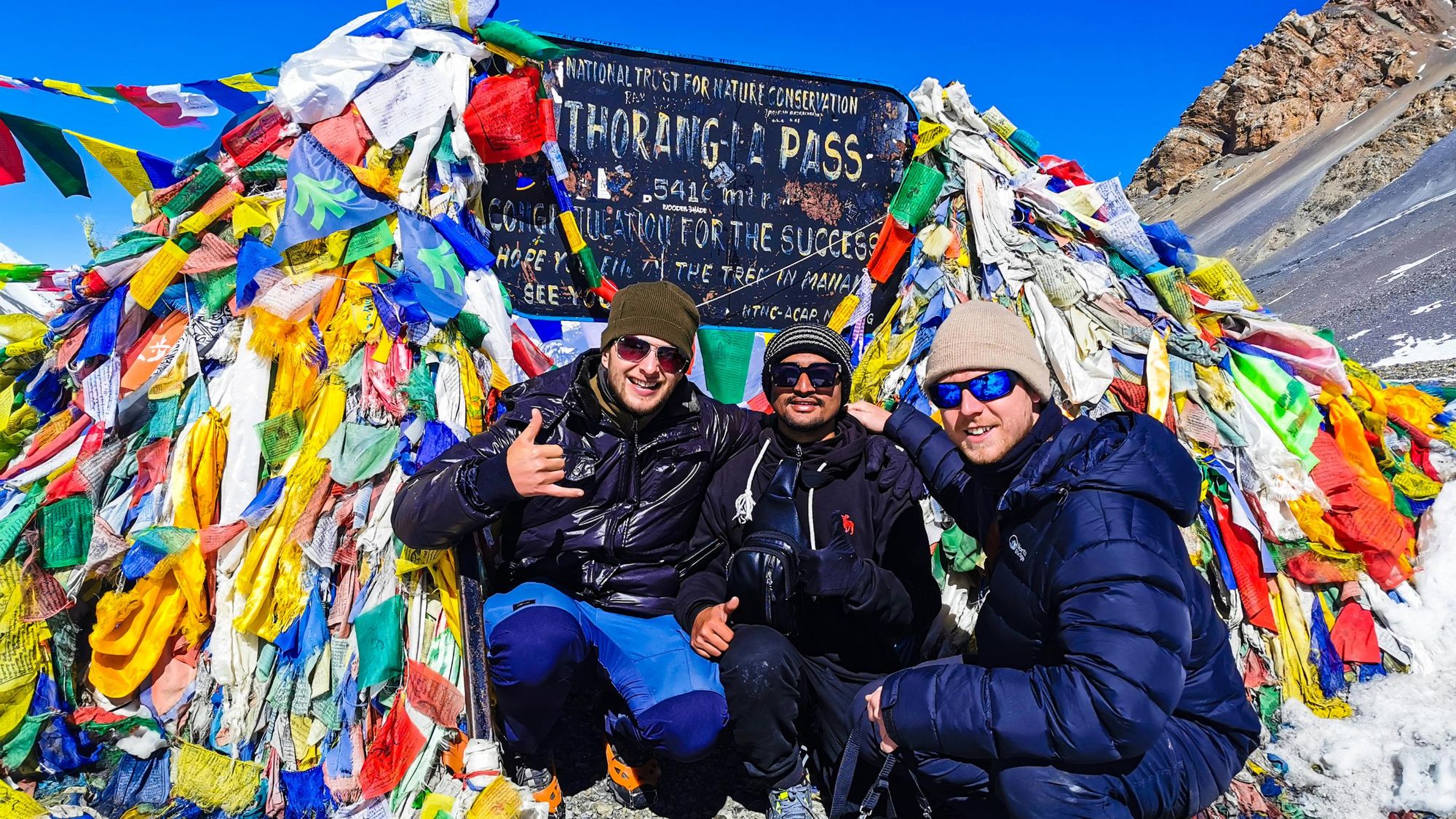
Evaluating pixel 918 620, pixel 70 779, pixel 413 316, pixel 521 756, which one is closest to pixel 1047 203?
pixel 918 620

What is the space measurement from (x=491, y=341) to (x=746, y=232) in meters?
1.41

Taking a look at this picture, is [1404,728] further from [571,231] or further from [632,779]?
[571,231]

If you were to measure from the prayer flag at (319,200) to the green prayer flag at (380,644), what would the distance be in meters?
1.32

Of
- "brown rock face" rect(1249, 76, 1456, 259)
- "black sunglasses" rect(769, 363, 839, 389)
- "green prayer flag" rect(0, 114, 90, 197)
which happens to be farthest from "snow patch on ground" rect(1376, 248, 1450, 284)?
"green prayer flag" rect(0, 114, 90, 197)

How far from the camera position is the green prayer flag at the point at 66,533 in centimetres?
275

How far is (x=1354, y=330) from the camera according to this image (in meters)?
11.7

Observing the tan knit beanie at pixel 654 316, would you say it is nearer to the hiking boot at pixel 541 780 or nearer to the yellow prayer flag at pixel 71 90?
the hiking boot at pixel 541 780

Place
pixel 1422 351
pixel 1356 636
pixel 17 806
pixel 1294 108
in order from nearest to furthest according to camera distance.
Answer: pixel 17 806 < pixel 1356 636 < pixel 1422 351 < pixel 1294 108

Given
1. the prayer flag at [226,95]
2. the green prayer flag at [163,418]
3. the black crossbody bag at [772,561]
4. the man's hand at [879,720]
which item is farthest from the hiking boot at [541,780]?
the prayer flag at [226,95]

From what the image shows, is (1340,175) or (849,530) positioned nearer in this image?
(849,530)

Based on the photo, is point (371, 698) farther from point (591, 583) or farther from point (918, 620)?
point (918, 620)

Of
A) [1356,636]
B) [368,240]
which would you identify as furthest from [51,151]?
[1356,636]

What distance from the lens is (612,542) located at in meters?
2.78

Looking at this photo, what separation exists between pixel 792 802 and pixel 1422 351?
34.6 feet
